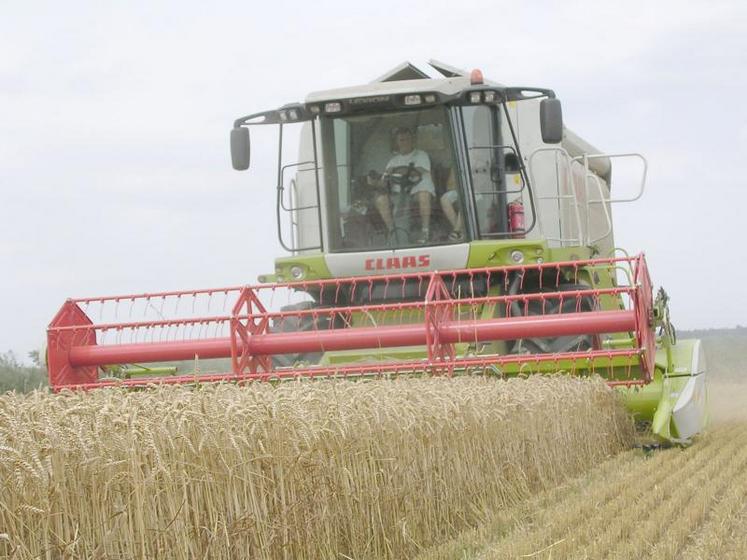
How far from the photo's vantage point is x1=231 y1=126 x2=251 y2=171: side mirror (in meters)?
9.27

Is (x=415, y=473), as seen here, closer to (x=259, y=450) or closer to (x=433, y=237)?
(x=259, y=450)

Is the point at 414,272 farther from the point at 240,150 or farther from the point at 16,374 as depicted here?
the point at 16,374

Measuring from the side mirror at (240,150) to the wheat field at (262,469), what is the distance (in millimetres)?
3493

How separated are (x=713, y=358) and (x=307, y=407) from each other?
16.6 meters

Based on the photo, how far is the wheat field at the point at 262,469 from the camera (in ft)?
10.8

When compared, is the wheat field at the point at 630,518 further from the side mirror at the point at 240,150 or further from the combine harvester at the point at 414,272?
the side mirror at the point at 240,150

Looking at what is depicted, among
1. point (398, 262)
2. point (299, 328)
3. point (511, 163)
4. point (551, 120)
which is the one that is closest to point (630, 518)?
point (551, 120)

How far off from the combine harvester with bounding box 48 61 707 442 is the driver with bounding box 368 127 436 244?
0.04 feet

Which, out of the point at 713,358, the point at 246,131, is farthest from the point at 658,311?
the point at 713,358

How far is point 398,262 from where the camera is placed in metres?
9.01

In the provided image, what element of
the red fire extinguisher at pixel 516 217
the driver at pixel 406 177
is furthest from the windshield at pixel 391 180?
the red fire extinguisher at pixel 516 217

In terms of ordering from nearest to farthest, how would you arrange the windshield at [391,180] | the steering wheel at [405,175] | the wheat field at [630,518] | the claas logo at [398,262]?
the wheat field at [630,518] → the claas logo at [398,262] → the windshield at [391,180] → the steering wheel at [405,175]

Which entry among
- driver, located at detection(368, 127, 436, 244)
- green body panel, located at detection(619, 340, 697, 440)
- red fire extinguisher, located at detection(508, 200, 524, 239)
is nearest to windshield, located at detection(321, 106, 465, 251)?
driver, located at detection(368, 127, 436, 244)

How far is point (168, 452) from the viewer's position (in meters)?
3.66
